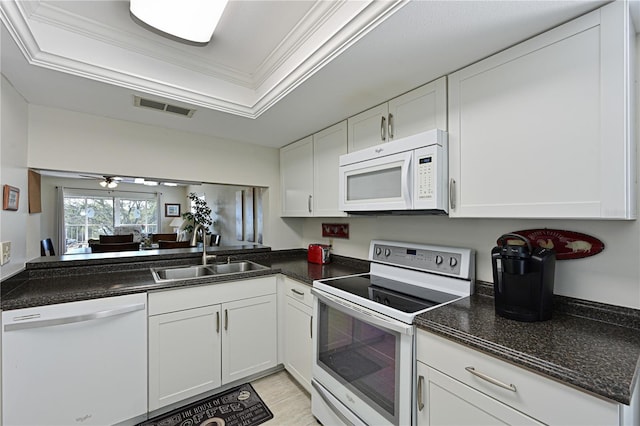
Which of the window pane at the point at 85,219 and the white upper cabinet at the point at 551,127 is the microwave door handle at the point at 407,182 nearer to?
the white upper cabinet at the point at 551,127

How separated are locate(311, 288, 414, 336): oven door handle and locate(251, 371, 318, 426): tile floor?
81cm

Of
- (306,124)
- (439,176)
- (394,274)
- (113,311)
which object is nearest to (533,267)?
(439,176)

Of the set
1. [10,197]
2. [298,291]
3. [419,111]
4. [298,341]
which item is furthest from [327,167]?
[10,197]

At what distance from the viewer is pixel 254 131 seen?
2498mm

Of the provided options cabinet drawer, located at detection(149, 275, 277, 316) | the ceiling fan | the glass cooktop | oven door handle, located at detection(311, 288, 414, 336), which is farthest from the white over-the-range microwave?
the ceiling fan

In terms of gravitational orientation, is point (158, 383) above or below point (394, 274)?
below

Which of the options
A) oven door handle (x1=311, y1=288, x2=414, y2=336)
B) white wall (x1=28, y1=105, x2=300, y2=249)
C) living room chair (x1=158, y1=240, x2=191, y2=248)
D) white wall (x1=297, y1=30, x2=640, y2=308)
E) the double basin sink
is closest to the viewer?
white wall (x1=297, y1=30, x2=640, y2=308)

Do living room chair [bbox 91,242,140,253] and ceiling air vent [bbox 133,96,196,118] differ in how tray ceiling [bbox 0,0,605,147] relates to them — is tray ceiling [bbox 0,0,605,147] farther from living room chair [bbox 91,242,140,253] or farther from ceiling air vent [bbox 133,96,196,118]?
living room chair [bbox 91,242,140,253]

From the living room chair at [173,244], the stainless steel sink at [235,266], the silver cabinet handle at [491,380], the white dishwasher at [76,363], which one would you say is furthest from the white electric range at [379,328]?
the living room chair at [173,244]

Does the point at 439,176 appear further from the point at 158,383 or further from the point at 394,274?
the point at 158,383

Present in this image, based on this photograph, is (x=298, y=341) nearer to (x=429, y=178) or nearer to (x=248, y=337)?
(x=248, y=337)

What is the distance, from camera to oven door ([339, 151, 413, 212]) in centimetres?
155

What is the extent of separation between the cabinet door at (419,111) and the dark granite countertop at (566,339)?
97 cm

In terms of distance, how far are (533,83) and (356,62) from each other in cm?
79
